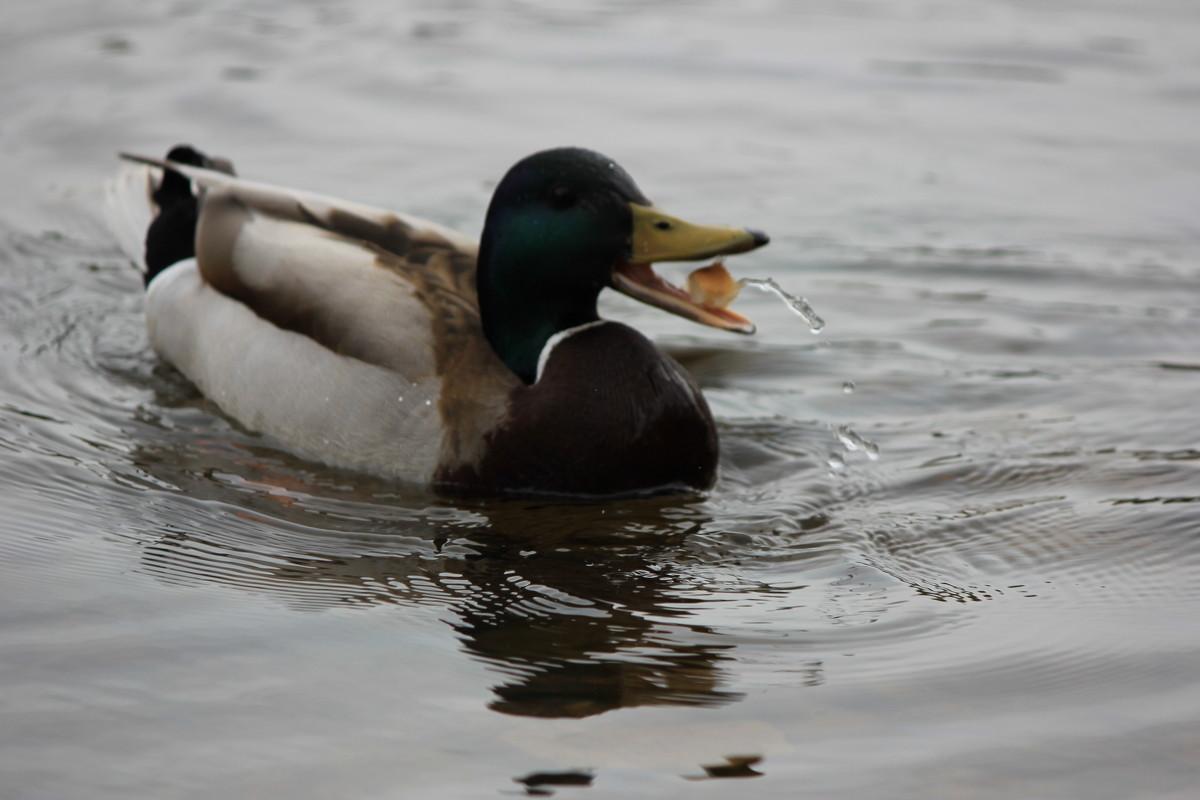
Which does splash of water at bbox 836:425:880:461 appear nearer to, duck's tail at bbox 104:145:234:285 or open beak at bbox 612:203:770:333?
open beak at bbox 612:203:770:333

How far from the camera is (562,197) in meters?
4.87

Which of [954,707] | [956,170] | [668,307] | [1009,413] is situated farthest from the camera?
[956,170]

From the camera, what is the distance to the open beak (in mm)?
4629

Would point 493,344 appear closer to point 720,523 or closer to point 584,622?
point 720,523

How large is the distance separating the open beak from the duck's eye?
0.20 m

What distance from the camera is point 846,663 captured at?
3703 millimetres

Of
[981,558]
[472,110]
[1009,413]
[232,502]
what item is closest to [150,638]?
[232,502]

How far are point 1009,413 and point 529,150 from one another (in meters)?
4.70

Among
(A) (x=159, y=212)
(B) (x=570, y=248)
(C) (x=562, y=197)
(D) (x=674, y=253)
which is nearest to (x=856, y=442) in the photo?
(D) (x=674, y=253)

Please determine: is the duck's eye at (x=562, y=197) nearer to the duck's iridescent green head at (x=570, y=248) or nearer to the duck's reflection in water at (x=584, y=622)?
the duck's iridescent green head at (x=570, y=248)

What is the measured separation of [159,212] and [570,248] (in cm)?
267

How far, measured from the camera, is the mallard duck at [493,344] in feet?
15.9

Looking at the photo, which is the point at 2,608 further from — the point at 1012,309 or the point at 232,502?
the point at 1012,309

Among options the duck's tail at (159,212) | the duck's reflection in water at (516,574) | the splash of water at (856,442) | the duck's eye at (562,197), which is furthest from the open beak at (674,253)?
the duck's tail at (159,212)
